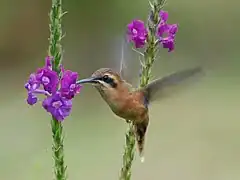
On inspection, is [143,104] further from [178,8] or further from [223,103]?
[178,8]

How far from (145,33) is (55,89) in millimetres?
334

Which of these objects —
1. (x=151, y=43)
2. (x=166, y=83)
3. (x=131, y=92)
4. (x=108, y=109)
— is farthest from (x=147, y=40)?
(x=108, y=109)

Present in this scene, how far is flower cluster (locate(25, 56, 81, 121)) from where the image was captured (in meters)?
1.42

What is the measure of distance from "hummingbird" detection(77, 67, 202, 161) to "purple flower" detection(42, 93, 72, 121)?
14cm

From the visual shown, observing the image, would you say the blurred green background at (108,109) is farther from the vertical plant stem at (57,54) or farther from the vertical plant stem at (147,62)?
the vertical plant stem at (57,54)

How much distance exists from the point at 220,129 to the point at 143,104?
4962 millimetres

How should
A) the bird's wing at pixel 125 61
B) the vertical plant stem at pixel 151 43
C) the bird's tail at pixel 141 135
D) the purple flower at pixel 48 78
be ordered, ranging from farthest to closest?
the bird's tail at pixel 141 135 → the bird's wing at pixel 125 61 → the vertical plant stem at pixel 151 43 → the purple flower at pixel 48 78

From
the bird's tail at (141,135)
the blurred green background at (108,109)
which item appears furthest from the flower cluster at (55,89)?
the blurred green background at (108,109)

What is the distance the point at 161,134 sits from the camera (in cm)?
666

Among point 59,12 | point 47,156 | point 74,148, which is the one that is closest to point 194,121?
point 74,148

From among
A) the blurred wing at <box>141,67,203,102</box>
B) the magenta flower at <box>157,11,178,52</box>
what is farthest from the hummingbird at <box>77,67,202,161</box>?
the magenta flower at <box>157,11,178,52</box>

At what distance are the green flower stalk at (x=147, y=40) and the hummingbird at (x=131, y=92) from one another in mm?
65

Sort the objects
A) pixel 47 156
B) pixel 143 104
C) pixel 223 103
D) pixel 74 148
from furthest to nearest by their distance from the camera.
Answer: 1. pixel 223 103
2. pixel 74 148
3. pixel 47 156
4. pixel 143 104

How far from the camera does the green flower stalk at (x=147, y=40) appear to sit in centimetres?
159
